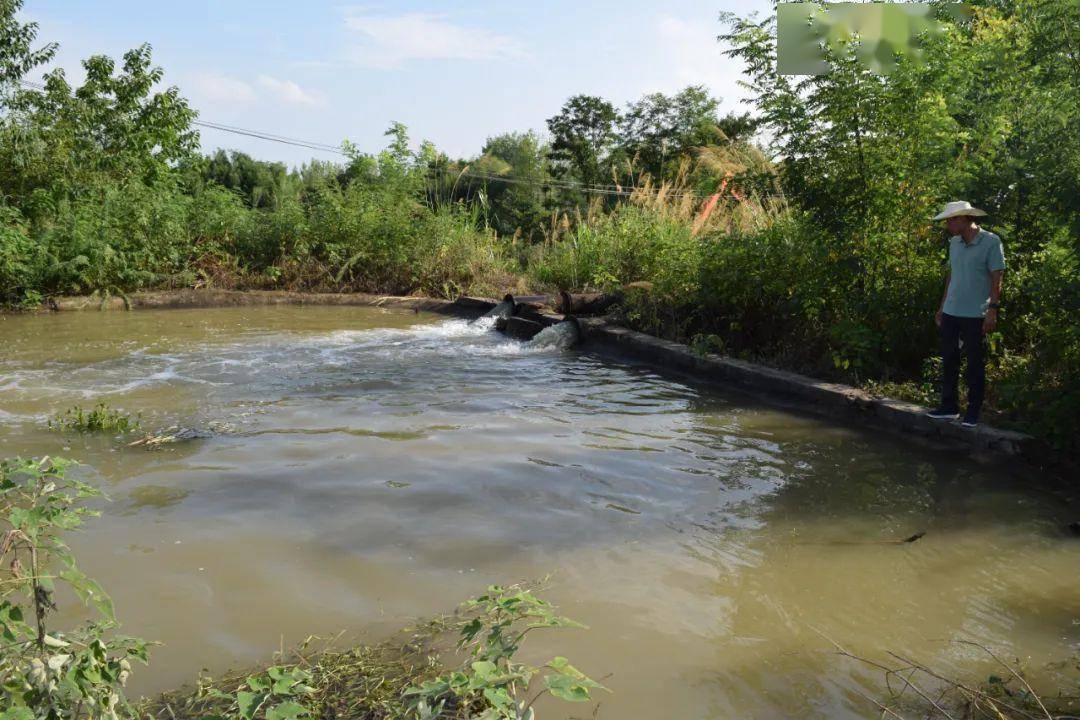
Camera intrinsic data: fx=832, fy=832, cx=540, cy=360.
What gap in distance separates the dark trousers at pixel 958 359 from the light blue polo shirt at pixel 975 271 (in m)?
0.08

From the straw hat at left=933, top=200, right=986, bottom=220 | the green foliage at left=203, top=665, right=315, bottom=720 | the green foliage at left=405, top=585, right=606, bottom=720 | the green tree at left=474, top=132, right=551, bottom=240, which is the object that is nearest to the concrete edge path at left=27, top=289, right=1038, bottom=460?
the straw hat at left=933, top=200, right=986, bottom=220

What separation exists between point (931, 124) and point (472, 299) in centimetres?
877

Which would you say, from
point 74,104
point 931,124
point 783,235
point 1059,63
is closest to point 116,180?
point 74,104

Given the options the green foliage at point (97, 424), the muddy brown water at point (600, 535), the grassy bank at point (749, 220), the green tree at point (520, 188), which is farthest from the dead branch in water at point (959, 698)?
the green tree at point (520, 188)

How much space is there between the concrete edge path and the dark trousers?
19cm

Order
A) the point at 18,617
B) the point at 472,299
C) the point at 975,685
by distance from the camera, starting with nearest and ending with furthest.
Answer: the point at 18,617 < the point at 975,685 < the point at 472,299

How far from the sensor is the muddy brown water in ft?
9.48

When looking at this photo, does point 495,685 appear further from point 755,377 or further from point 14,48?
point 14,48

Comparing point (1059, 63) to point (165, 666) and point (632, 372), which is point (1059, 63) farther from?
point (165, 666)

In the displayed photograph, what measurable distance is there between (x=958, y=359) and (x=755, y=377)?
203 cm

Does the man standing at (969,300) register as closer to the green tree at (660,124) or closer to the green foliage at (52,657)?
the green foliage at (52,657)

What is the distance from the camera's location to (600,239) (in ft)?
39.3

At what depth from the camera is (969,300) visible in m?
5.61

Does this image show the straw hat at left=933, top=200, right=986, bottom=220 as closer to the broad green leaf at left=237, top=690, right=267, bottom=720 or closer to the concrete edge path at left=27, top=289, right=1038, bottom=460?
the concrete edge path at left=27, top=289, right=1038, bottom=460
